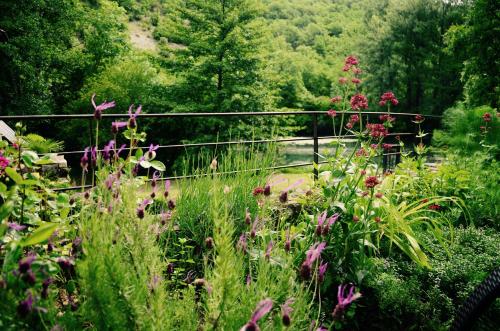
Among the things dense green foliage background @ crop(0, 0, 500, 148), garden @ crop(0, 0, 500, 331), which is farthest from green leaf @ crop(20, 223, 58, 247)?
dense green foliage background @ crop(0, 0, 500, 148)

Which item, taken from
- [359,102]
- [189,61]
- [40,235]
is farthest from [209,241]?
[189,61]

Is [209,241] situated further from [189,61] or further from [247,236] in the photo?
[189,61]

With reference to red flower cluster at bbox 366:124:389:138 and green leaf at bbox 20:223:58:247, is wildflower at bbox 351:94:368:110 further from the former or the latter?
green leaf at bbox 20:223:58:247

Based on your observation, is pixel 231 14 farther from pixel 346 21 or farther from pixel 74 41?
pixel 346 21

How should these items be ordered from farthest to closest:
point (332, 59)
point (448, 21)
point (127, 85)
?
point (332, 59) < point (448, 21) < point (127, 85)

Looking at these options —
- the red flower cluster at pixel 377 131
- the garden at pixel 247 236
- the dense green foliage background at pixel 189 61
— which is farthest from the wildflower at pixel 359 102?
the dense green foliage background at pixel 189 61

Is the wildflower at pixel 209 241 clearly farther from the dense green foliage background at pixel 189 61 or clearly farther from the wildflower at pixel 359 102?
the dense green foliage background at pixel 189 61

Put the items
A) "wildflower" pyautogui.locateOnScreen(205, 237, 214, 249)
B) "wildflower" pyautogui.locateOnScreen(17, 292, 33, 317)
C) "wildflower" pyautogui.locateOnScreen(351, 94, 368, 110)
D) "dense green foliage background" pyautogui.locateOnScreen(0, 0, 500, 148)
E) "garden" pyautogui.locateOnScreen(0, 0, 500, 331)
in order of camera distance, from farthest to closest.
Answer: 1. "dense green foliage background" pyautogui.locateOnScreen(0, 0, 500, 148)
2. "wildflower" pyautogui.locateOnScreen(351, 94, 368, 110)
3. "wildflower" pyautogui.locateOnScreen(205, 237, 214, 249)
4. "garden" pyautogui.locateOnScreen(0, 0, 500, 331)
5. "wildflower" pyautogui.locateOnScreen(17, 292, 33, 317)

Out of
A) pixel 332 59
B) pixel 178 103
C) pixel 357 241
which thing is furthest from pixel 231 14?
pixel 332 59

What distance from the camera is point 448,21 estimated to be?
2586 centimetres

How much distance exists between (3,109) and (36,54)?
2386 mm

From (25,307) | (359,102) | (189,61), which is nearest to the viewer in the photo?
(25,307)

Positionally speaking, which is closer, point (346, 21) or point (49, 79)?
point (49, 79)

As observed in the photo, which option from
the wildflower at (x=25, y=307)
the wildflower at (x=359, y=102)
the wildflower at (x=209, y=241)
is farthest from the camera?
the wildflower at (x=359, y=102)
